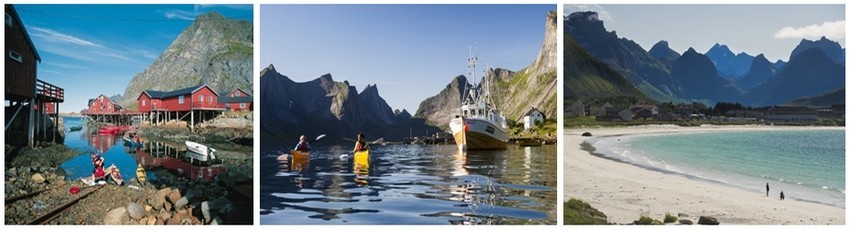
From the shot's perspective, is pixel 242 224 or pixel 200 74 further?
pixel 200 74

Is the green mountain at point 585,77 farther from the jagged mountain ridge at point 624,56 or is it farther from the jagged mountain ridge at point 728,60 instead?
the jagged mountain ridge at point 728,60

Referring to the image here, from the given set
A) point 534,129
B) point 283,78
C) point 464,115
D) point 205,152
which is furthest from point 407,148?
point 205,152

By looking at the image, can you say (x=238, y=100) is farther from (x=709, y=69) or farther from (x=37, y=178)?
(x=709, y=69)

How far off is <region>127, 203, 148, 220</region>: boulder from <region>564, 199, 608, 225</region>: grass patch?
4652mm

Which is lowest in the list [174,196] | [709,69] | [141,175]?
[174,196]

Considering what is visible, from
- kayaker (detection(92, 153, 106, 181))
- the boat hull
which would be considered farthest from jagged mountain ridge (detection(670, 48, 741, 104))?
the boat hull

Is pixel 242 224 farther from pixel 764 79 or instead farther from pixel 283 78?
pixel 764 79

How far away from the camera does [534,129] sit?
18.5 metres

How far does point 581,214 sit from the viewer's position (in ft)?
21.6

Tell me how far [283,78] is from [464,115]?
28.8 ft

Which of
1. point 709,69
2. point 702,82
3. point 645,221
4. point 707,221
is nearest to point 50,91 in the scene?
point 645,221

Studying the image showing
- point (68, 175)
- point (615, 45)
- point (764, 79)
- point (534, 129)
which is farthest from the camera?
point (534, 129)

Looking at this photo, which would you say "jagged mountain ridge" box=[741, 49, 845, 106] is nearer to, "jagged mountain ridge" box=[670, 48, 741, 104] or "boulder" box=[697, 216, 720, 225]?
"jagged mountain ridge" box=[670, 48, 741, 104]

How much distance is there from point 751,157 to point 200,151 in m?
9.95
